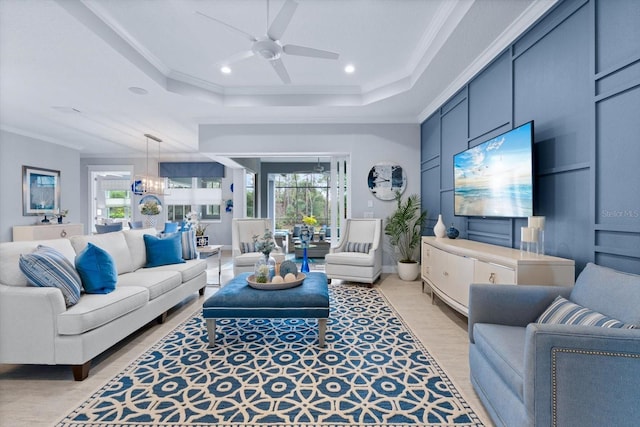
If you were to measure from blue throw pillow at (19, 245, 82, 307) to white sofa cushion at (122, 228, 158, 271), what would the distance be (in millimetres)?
1164

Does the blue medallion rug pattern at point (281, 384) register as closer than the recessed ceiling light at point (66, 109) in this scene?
Yes

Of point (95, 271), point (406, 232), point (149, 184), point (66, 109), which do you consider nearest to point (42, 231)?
point (149, 184)

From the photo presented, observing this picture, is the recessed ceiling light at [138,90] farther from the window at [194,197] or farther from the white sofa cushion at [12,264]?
the window at [194,197]

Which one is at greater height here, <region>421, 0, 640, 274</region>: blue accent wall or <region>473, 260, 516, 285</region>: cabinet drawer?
<region>421, 0, 640, 274</region>: blue accent wall

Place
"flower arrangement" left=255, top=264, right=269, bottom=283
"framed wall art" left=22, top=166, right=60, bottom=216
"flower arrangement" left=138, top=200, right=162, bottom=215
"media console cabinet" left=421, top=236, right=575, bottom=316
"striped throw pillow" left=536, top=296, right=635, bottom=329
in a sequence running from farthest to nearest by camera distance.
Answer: "flower arrangement" left=138, top=200, right=162, bottom=215 → "framed wall art" left=22, top=166, right=60, bottom=216 → "flower arrangement" left=255, top=264, right=269, bottom=283 → "media console cabinet" left=421, top=236, right=575, bottom=316 → "striped throw pillow" left=536, top=296, right=635, bottom=329

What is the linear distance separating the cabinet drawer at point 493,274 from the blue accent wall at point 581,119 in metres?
0.48

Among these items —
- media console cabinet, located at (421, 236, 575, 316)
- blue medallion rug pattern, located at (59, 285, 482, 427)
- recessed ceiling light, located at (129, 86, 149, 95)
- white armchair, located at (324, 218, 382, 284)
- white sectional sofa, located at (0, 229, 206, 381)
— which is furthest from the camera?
white armchair, located at (324, 218, 382, 284)

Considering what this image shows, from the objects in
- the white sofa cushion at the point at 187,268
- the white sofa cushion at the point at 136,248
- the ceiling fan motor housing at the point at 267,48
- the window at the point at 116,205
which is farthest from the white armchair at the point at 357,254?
the window at the point at 116,205

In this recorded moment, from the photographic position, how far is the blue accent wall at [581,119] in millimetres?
1763

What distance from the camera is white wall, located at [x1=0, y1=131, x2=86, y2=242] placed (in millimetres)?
5484

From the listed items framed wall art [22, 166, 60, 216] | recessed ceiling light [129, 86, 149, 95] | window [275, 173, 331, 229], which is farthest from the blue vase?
framed wall art [22, 166, 60, 216]

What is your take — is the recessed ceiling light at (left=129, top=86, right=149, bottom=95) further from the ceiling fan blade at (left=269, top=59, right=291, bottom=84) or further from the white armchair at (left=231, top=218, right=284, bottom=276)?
the white armchair at (left=231, top=218, right=284, bottom=276)

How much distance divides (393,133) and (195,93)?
323cm

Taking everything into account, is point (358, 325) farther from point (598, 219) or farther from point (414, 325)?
point (598, 219)
